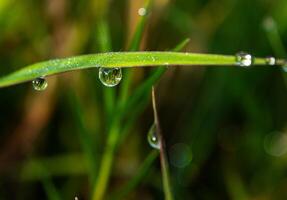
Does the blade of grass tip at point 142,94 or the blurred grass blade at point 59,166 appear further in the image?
the blurred grass blade at point 59,166

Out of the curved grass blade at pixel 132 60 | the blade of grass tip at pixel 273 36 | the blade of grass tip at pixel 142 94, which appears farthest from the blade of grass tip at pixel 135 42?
the blade of grass tip at pixel 273 36

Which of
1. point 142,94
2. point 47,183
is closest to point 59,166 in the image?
point 47,183

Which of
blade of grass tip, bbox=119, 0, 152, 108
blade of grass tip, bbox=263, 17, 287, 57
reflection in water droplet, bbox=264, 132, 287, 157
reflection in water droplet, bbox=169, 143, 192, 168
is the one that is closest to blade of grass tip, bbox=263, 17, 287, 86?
blade of grass tip, bbox=263, 17, 287, 57

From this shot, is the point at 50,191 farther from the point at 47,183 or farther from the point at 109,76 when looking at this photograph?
the point at 109,76

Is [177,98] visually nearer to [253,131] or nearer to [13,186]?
[253,131]

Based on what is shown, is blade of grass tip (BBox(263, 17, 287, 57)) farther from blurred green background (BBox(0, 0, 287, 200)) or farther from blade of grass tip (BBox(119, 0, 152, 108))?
blade of grass tip (BBox(119, 0, 152, 108))

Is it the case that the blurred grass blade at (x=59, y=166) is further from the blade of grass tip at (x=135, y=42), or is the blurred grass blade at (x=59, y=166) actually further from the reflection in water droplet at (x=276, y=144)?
the reflection in water droplet at (x=276, y=144)

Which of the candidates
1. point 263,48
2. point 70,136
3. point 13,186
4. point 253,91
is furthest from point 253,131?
point 13,186
